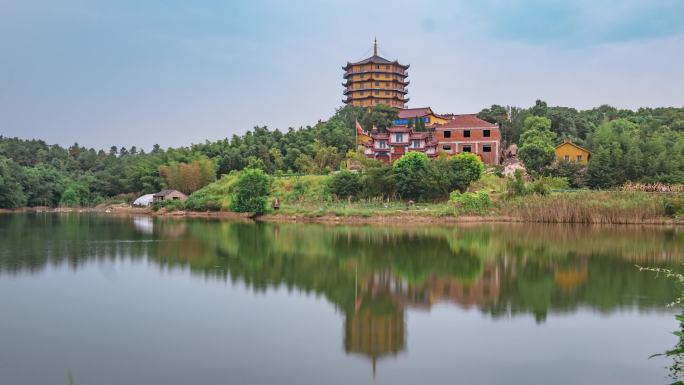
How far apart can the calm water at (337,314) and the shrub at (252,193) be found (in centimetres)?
1537

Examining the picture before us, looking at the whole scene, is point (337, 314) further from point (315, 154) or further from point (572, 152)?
point (315, 154)

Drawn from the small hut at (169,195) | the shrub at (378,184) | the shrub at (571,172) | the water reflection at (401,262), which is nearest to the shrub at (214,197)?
the small hut at (169,195)

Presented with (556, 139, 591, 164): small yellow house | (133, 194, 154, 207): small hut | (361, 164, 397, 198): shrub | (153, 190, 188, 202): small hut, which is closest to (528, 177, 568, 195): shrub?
(556, 139, 591, 164): small yellow house

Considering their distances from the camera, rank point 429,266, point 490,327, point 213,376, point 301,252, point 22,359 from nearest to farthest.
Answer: point 213,376
point 22,359
point 490,327
point 429,266
point 301,252

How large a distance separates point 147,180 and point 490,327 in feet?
154

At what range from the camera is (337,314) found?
390 inches

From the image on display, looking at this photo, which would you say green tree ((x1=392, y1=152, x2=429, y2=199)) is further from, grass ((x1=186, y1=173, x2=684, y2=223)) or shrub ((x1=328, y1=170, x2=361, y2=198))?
shrub ((x1=328, y1=170, x2=361, y2=198))

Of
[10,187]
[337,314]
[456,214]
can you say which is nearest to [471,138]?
[456,214]

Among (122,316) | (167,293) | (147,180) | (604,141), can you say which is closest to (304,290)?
(167,293)

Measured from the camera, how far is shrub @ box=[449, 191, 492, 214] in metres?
29.7

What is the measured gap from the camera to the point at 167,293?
468 inches

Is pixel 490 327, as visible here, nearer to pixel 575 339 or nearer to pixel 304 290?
pixel 575 339

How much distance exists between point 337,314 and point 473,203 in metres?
21.1

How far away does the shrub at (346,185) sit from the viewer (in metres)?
35.2
